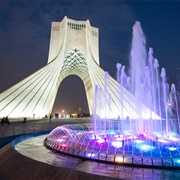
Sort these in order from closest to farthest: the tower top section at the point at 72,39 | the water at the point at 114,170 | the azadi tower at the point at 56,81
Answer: the water at the point at 114,170 < the azadi tower at the point at 56,81 < the tower top section at the point at 72,39

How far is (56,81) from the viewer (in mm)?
18672

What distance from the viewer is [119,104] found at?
1542 cm

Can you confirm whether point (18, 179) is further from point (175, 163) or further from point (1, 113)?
point (1, 113)

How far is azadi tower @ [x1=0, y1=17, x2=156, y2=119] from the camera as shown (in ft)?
45.9

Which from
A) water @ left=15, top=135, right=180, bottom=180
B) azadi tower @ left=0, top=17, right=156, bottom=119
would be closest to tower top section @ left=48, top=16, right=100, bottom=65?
azadi tower @ left=0, top=17, right=156, bottom=119

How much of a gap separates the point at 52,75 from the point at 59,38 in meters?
5.93

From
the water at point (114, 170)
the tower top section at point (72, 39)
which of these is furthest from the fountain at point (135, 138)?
the tower top section at point (72, 39)

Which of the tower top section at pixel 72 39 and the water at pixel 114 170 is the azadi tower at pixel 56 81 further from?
the water at pixel 114 170

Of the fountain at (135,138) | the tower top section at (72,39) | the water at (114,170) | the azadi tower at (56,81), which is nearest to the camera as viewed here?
the water at (114,170)

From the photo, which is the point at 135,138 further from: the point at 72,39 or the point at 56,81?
the point at 72,39

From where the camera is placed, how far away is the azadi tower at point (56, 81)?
14.0m

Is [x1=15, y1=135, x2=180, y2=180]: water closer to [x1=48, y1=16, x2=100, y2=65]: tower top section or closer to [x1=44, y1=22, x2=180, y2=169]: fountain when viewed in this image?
[x1=44, y1=22, x2=180, y2=169]: fountain

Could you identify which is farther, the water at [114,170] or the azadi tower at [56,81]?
the azadi tower at [56,81]

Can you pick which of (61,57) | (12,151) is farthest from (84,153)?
(61,57)
